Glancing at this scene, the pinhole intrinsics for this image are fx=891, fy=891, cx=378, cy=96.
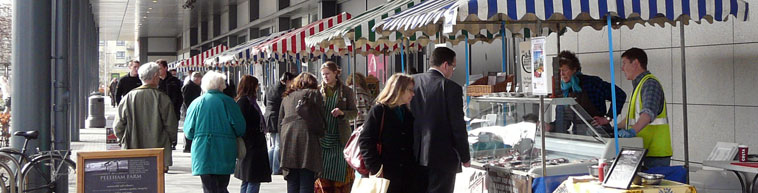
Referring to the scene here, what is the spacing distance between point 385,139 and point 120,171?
2.18 m

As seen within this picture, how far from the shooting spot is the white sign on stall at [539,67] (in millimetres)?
6044

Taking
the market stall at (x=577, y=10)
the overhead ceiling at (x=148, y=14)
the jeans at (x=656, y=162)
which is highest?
the overhead ceiling at (x=148, y=14)

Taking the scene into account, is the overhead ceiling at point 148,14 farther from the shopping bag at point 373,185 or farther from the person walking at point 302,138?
the shopping bag at point 373,185

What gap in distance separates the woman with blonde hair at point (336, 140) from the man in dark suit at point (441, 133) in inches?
85.5

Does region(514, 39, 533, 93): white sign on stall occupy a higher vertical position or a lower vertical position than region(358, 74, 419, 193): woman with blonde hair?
higher

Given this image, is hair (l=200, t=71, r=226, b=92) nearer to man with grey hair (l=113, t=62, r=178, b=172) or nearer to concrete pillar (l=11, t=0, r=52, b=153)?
man with grey hair (l=113, t=62, r=178, b=172)

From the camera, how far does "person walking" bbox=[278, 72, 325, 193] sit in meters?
7.86

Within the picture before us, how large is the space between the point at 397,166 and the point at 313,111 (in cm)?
209

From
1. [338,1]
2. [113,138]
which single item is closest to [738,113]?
[113,138]

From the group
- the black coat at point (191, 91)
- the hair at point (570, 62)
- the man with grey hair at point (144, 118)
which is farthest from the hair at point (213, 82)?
the black coat at point (191, 91)

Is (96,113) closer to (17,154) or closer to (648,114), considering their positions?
(17,154)

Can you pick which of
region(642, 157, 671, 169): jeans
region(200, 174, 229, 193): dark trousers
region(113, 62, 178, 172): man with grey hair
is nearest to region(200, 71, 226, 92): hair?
region(113, 62, 178, 172): man with grey hair

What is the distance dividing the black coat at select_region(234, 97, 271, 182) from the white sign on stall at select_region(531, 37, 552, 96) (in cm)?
305

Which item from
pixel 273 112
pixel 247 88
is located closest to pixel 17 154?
pixel 247 88
